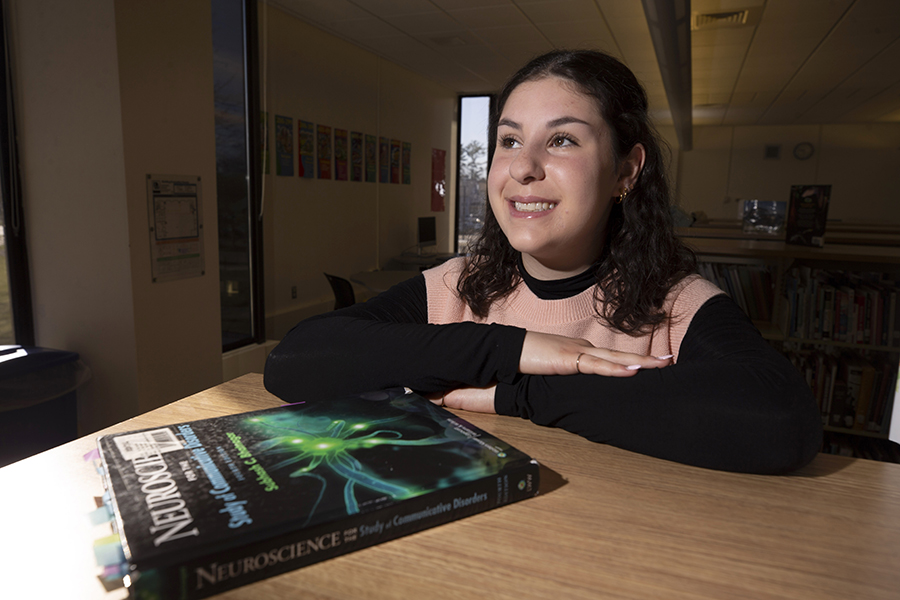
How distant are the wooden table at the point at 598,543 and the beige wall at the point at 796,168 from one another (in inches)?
395

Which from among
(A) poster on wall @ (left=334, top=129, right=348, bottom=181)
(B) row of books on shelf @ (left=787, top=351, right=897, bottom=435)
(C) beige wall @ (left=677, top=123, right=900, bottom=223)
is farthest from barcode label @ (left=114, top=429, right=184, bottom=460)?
(C) beige wall @ (left=677, top=123, right=900, bottom=223)

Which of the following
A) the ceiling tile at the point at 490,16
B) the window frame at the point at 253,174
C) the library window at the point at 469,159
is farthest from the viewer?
the library window at the point at 469,159

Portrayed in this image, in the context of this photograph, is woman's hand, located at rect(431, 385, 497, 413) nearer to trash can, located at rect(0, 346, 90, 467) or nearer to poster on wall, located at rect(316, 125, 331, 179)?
trash can, located at rect(0, 346, 90, 467)

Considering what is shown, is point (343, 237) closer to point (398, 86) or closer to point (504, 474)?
point (398, 86)

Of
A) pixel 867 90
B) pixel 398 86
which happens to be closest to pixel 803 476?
pixel 398 86

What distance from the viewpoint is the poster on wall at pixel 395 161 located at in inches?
242

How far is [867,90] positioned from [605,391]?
8.65 metres

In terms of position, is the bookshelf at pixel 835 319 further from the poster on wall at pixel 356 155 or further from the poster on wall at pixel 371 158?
the poster on wall at pixel 371 158

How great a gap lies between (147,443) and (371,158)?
5.35m

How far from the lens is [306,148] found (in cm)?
468

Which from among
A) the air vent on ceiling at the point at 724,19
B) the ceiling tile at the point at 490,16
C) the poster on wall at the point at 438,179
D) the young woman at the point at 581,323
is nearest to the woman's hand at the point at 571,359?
the young woman at the point at 581,323

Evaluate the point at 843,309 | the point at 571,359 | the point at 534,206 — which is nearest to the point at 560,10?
the point at 843,309

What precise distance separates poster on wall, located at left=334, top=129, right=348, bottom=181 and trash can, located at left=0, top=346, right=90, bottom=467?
9.86 ft

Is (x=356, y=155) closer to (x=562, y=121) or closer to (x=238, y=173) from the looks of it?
(x=238, y=173)
